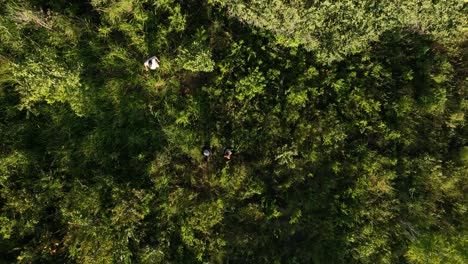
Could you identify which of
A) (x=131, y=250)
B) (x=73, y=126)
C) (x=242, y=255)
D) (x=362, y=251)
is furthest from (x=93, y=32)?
(x=362, y=251)

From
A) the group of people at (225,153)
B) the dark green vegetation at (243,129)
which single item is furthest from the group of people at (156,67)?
the dark green vegetation at (243,129)

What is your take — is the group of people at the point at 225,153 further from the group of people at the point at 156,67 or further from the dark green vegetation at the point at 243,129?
the dark green vegetation at the point at 243,129

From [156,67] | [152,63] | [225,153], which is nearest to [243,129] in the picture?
[225,153]

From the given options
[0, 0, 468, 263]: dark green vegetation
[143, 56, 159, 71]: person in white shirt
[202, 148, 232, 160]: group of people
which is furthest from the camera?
[202, 148, 232, 160]: group of people

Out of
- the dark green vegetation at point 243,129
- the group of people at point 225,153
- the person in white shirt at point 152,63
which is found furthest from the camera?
the group of people at point 225,153

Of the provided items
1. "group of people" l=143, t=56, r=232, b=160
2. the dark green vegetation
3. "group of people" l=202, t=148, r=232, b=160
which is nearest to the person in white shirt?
"group of people" l=143, t=56, r=232, b=160

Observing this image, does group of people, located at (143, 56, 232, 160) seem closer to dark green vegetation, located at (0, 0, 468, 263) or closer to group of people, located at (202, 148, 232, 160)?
group of people, located at (202, 148, 232, 160)

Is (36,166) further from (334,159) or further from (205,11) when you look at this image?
(334,159)

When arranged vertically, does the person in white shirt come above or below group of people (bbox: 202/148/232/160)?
above

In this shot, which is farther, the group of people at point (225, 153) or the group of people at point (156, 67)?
the group of people at point (225, 153)
